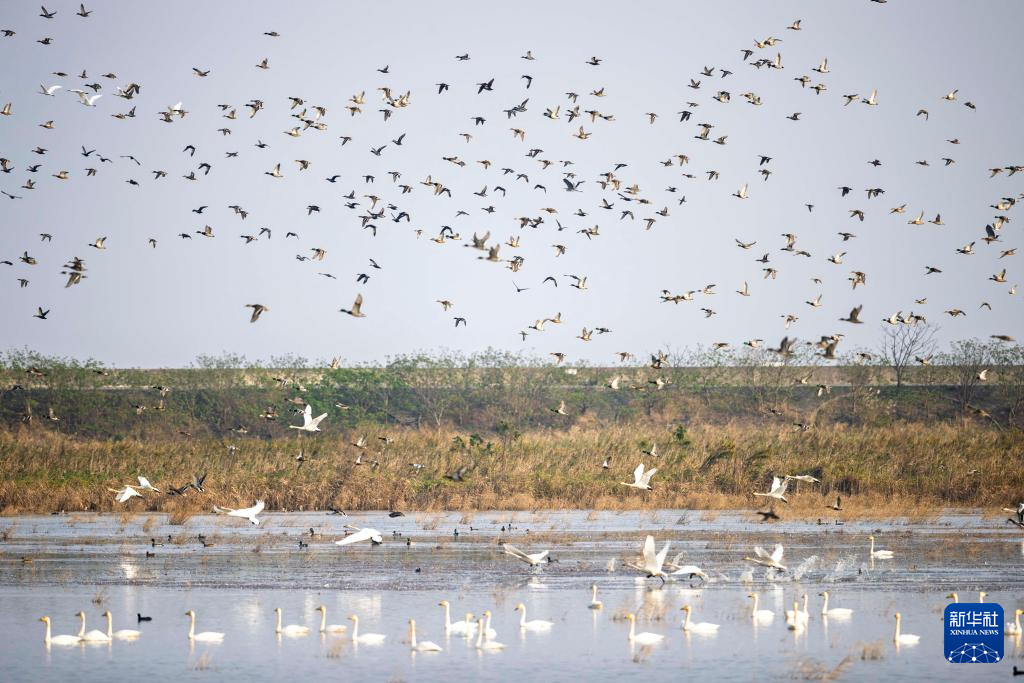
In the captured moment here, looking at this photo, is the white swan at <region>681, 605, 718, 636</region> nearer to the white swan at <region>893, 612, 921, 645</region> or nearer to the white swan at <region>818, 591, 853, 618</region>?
the white swan at <region>818, 591, 853, 618</region>

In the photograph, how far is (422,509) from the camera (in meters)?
51.0

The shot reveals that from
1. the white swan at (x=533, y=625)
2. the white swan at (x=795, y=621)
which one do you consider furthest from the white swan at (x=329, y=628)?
the white swan at (x=795, y=621)

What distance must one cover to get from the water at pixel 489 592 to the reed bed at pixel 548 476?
1.80 meters

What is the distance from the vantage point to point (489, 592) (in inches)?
1227

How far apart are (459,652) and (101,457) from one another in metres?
35.0

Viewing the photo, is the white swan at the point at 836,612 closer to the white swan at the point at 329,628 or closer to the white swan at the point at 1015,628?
the white swan at the point at 1015,628

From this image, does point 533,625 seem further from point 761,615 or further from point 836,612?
point 836,612

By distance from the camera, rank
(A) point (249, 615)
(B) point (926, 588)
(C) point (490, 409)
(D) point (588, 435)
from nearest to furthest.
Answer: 1. (A) point (249, 615)
2. (B) point (926, 588)
3. (D) point (588, 435)
4. (C) point (490, 409)

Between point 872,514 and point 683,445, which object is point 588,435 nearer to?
point 683,445

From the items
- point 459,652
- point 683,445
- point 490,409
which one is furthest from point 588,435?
point 459,652

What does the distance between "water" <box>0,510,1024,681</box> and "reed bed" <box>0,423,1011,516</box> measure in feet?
5.91

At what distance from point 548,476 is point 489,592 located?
2048 cm

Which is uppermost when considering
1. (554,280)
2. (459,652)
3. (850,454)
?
(554,280)

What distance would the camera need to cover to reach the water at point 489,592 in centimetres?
2347
